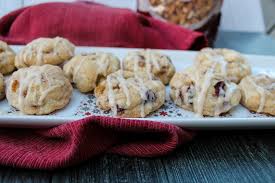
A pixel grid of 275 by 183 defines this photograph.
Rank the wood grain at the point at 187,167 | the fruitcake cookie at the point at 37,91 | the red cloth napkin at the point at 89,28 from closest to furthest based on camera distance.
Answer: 1. the wood grain at the point at 187,167
2. the fruitcake cookie at the point at 37,91
3. the red cloth napkin at the point at 89,28

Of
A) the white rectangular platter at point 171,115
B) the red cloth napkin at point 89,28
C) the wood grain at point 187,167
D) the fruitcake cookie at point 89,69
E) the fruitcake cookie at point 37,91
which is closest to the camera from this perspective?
the wood grain at point 187,167

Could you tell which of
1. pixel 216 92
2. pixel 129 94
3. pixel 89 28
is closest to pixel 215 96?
pixel 216 92

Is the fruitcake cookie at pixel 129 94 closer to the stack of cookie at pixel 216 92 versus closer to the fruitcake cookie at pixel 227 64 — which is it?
the stack of cookie at pixel 216 92

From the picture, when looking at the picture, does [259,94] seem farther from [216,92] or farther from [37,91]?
[37,91]

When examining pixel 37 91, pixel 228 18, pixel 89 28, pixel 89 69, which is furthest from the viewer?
pixel 228 18

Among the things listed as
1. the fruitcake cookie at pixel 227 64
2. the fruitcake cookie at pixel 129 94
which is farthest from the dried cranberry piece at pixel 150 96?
the fruitcake cookie at pixel 227 64

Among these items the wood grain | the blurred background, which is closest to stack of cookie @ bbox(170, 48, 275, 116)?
the wood grain

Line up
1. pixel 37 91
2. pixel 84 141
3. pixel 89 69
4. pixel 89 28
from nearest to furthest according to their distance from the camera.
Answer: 1. pixel 84 141
2. pixel 37 91
3. pixel 89 69
4. pixel 89 28
